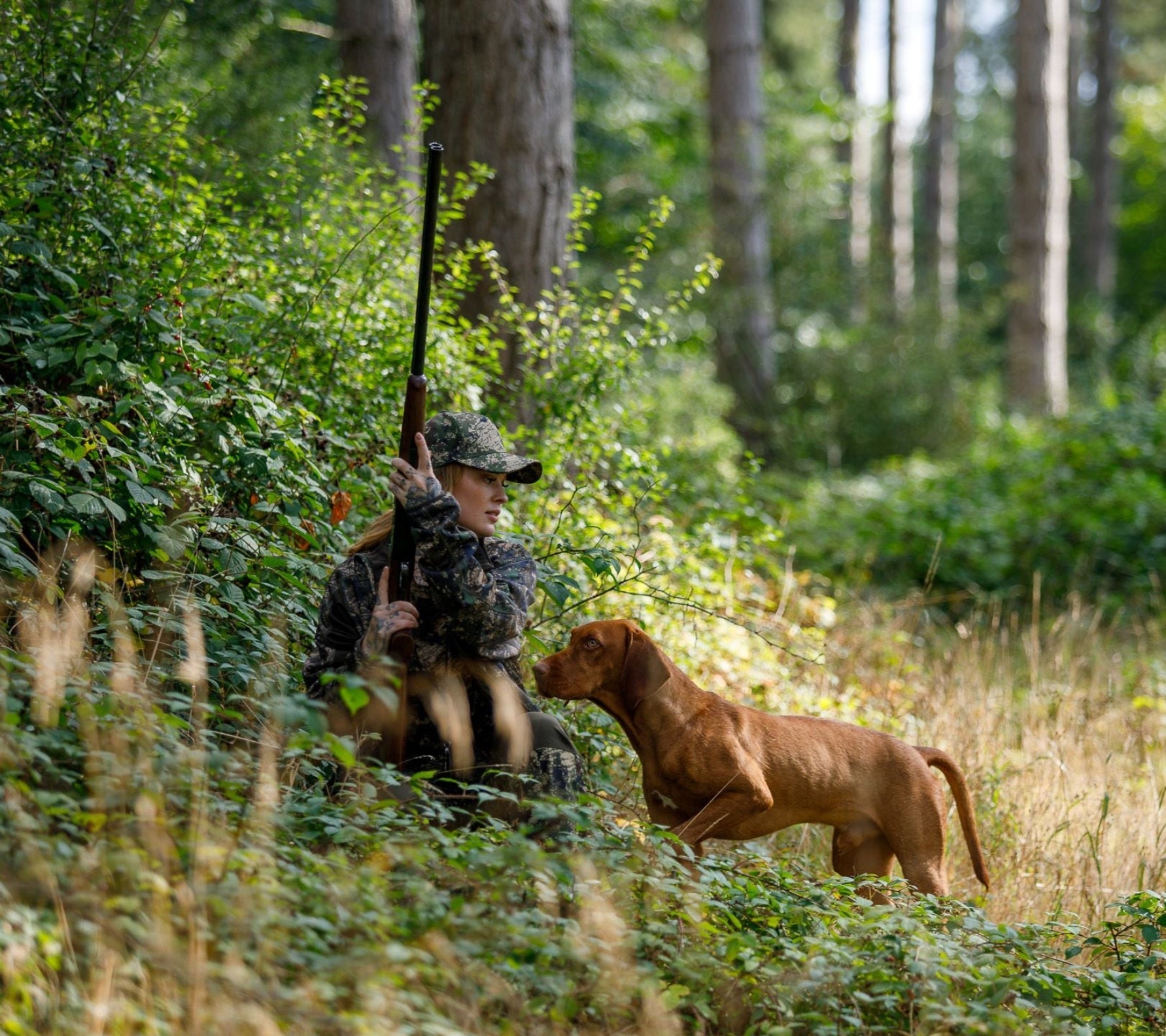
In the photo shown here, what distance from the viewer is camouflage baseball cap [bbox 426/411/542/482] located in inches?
181

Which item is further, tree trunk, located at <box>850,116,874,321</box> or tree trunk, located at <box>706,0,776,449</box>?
tree trunk, located at <box>850,116,874,321</box>

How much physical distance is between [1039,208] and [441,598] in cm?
1613

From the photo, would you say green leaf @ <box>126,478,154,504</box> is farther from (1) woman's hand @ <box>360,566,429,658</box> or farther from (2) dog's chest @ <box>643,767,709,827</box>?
(2) dog's chest @ <box>643,767,709,827</box>

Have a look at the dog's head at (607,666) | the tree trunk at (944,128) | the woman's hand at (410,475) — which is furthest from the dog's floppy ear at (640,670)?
the tree trunk at (944,128)

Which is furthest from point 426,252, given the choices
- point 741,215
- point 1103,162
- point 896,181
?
point 1103,162

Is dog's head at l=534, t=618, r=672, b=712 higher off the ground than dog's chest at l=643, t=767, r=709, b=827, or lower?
higher

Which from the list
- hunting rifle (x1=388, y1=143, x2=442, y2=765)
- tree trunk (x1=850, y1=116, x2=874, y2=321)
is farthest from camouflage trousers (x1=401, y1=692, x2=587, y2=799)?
tree trunk (x1=850, y1=116, x2=874, y2=321)

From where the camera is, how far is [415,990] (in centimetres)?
298

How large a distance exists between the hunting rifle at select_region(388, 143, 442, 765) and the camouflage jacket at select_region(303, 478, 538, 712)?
54mm

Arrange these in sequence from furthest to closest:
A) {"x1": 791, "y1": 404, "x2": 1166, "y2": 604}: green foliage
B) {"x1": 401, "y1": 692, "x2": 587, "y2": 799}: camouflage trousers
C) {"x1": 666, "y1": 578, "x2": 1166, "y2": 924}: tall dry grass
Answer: {"x1": 791, "y1": 404, "x2": 1166, "y2": 604}: green foliage < {"x1": 666, "y1": 578, "x2": 1166, "y2": 924}: tall dry grass < {"x1": 401, "y1": 692, "x2": 587, "y2": 799}: camouflage trousers

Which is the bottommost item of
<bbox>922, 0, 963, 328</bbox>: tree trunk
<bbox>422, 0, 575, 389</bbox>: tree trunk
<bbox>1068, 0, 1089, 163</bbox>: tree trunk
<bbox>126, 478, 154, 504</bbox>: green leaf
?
<bbox>126, 478, 154, 504</bbox>: green leaf

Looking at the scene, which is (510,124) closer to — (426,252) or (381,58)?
(381,58)

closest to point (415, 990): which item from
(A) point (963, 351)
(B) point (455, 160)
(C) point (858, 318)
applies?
(B) point (455, 160)

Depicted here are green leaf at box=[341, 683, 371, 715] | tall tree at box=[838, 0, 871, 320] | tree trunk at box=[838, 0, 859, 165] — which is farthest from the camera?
tree trunk at box=[838, 0, 859, 165]
